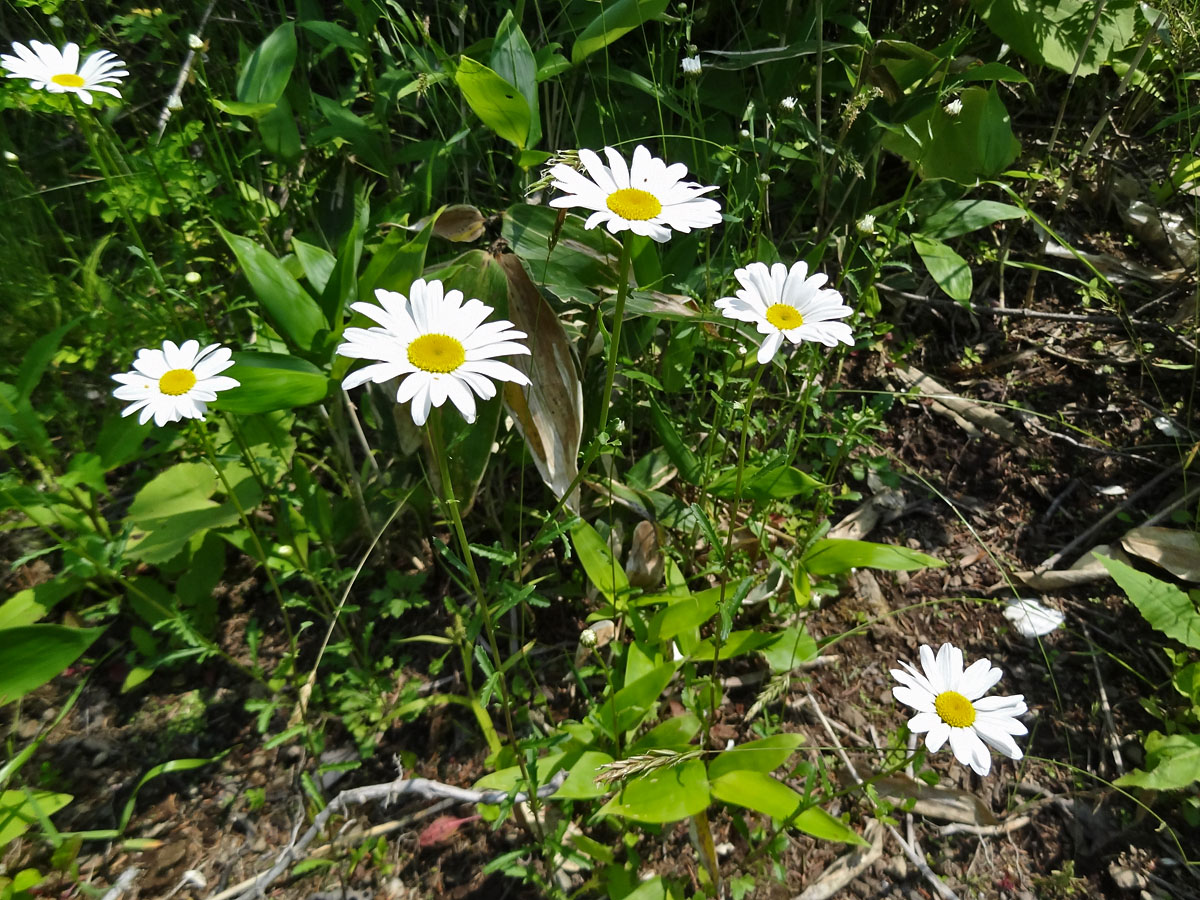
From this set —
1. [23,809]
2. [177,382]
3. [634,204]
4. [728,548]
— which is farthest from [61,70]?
[728,548]

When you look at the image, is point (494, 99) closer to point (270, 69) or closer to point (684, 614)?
point (270, 69)

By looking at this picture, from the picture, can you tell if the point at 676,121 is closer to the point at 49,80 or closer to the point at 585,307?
the point at 585,307

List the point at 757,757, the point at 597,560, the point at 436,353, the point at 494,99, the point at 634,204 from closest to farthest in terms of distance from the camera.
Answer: the point at 436,353 < the point at 634,204 < the point at 757,757 < the point at 494,99 < the point at 597,560

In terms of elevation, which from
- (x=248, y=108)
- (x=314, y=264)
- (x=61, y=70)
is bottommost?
(x=314, y=264)

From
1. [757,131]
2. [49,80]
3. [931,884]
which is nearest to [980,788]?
[931,884]

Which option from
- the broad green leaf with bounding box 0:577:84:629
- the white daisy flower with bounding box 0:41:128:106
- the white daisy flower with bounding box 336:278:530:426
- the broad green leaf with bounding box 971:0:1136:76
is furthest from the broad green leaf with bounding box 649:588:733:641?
the broad green leaf with bounding box 971:0:1136:76

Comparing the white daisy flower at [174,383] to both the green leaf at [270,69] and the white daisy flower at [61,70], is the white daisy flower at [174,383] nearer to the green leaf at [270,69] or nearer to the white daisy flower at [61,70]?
the white daisy flower at [61,70]

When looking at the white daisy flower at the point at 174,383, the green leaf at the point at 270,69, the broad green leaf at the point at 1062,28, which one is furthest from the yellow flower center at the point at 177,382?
the broad green leaf at the point at 1062,28
